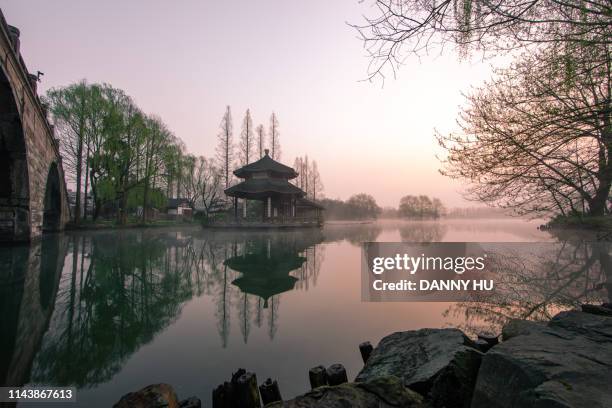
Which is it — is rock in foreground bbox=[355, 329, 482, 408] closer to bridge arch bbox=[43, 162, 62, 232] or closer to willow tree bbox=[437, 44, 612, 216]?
willow tree bbox=[437, 44, 612, 216]

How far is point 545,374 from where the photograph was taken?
5.00ft

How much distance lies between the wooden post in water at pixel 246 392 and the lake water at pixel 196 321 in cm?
44

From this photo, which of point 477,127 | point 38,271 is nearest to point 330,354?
point 477,127

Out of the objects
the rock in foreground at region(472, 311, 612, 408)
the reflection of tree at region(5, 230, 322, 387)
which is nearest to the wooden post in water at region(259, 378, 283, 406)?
the rock in foreground at region(472, 311, 612, 408)

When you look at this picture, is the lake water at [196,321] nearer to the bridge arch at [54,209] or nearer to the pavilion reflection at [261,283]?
the pavilion reflection at [261,283]

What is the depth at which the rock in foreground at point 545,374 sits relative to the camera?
54.3 inches

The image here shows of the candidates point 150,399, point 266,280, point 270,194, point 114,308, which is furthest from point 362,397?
point 270,194

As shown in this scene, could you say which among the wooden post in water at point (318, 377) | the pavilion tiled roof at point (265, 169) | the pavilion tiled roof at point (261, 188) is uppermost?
the pavilion tiled roof at point (265, 169)

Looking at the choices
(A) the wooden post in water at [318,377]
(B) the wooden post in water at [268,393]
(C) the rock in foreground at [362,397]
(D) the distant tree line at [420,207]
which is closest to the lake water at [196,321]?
(A) the wooden post in water at [318,377]

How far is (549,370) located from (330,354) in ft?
6.71

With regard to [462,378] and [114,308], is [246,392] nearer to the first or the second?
[462,378]

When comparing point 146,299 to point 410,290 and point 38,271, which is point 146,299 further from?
point 410,290

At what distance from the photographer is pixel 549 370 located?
155 cm

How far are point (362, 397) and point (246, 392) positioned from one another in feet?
2.65
